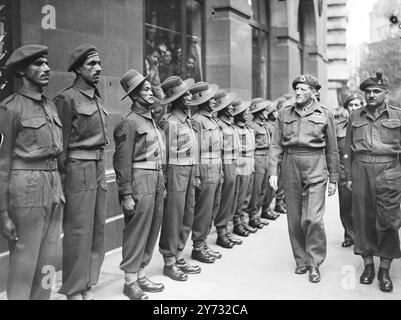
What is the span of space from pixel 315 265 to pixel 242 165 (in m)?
2.34

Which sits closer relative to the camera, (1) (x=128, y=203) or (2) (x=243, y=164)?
(1) (x=128, y=203)

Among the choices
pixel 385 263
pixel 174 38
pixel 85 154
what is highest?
pixel 174 38

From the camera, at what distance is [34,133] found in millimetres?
4023

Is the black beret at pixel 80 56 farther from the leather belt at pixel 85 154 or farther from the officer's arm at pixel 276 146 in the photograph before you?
the officer's arm at pixel 276 146

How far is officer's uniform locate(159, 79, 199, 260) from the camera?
18.6ft

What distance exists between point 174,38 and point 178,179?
13.9ft

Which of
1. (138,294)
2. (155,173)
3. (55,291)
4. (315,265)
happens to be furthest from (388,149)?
(55,291)

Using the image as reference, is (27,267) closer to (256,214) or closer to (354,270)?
(354,270)

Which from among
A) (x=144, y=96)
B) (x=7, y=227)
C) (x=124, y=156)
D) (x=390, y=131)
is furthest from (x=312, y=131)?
(x=7, y=227)

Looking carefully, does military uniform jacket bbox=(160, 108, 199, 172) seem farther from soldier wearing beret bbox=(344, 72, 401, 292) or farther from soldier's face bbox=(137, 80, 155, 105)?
soldier wearing beret bbox=(344, 72, 401, 292)

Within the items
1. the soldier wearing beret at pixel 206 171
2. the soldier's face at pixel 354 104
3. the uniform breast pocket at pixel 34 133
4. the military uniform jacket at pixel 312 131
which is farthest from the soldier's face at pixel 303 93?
the uniform breast pocket at pixel 34 133

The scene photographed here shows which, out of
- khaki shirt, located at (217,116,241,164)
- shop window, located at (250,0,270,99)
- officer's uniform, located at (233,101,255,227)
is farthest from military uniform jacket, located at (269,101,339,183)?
shop window, located at (250,0,270,99)

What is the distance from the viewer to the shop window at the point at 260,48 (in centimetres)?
1357

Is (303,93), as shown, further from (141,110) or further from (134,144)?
(134,144)
